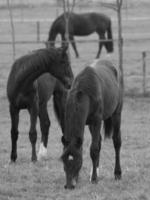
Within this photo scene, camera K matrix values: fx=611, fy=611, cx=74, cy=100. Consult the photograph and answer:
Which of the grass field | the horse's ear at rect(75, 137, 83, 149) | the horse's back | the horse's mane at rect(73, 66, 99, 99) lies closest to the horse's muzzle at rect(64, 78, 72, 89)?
the horse's back

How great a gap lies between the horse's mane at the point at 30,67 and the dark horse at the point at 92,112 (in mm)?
658

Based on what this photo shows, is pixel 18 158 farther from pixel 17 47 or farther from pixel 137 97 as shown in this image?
pixel 17 47

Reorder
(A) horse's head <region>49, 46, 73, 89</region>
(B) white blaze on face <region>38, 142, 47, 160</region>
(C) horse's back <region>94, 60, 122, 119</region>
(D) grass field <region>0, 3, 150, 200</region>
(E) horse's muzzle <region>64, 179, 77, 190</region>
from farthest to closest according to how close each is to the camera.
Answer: (B) white blaze on face <region>38, 142, 47, 160</region>, (A) horse's head <region>49, 46, 73, 89</region>, (C) horse's back <region>94, 60, 122, 119</region>, (D) grass field <region>0, 3, 150, 200</region>, (E) horse's muzzle <region>64, 179, 77, 190</region>

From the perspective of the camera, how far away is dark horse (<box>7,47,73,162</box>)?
803cm

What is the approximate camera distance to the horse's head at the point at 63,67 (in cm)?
799

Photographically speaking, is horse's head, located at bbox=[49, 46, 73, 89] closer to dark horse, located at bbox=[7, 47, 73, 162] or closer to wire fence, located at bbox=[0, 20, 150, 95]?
dark horse, located at bbox=[7, 47, 73, 162]

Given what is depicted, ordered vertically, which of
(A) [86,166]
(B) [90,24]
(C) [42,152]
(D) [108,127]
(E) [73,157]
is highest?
(E) [73,157]

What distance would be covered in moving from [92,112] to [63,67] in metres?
1.26

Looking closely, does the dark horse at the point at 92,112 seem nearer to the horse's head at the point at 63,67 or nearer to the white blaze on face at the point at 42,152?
the horse's head at the point at 63,67

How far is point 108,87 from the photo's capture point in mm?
7477

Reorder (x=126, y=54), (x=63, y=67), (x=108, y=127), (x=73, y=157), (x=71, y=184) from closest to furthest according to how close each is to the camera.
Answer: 1. (x=73, y=157)
2. (x=71, y=184)
3. (x=108, y=127)
4. (x=63, y=67)
5. (x=126, y=54)

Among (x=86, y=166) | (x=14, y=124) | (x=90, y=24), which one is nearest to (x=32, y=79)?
(x=14, y=124)

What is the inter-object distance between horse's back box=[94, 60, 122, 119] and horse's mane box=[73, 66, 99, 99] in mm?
272

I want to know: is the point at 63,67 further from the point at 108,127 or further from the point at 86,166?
the point at 86,166
